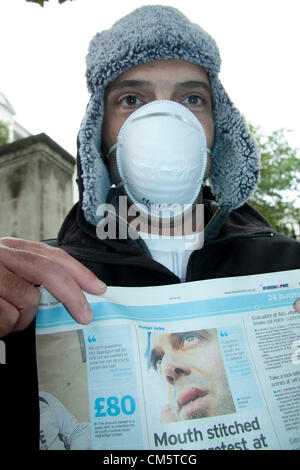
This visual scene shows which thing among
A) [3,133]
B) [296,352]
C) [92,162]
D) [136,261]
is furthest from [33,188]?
[3,133]

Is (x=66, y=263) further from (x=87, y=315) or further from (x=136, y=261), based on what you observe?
(x=136, y=261)

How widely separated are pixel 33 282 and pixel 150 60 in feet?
3.52

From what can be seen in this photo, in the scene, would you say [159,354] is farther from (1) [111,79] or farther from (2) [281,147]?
(2) [281,147]

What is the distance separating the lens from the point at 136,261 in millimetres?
1143

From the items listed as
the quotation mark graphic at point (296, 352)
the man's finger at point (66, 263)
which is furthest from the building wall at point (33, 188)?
the quotation mark graphic at point (296, 352)

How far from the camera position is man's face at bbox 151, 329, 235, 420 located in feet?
2.67

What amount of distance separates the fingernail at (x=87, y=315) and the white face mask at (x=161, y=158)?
0.56m

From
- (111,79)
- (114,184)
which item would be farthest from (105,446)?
(111,79)

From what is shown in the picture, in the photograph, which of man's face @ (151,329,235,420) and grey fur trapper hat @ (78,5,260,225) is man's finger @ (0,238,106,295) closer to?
man's face @ (151,329,235,420)

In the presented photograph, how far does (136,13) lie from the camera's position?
154cm

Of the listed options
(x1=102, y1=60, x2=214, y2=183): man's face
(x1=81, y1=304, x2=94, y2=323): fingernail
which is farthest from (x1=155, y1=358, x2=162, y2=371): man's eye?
(x1=102, y1=60, x2=214, y2=183): man's face

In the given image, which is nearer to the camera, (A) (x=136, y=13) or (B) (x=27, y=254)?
(B) (x=27, y=254)

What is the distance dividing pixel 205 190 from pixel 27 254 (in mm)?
1035
